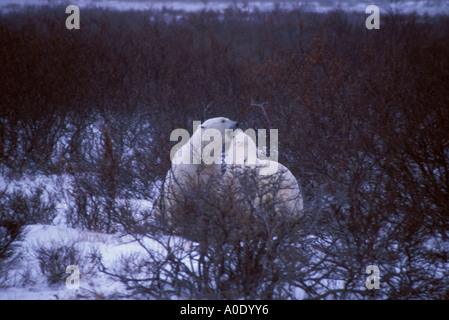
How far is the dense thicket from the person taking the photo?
2.49 m

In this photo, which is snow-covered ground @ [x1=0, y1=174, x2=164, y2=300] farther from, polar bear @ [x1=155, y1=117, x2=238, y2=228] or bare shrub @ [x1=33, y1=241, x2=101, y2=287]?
polar bear @ [x1=155, y1=117, x2=238, y2=228]

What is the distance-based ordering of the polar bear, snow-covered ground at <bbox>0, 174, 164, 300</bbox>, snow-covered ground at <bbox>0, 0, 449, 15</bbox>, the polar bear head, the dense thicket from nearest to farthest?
1. snow-covered ground at <bbox>0, 174, 164, 300</bbox>
2. the dense thicket
3. the polar bear
4. the polar bear head
5. snow-covered ground at <bbox>0, 0, 449, 15</bbox>

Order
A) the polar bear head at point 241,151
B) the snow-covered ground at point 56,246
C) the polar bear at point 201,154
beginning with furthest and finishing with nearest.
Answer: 1. the polar bear head at point 241,151
2. the polar bear at point 201,154
3. the snow-covered ground at point 56,246

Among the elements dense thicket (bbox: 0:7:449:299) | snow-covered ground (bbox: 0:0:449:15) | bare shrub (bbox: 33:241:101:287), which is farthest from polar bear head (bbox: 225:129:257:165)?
snow-covered ground (bbox: 0:0:449:15)

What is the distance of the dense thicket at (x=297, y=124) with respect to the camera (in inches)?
97.9

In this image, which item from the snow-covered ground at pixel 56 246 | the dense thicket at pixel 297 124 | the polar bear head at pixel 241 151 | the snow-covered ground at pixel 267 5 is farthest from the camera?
the snow-covered ground at pixel 267 5

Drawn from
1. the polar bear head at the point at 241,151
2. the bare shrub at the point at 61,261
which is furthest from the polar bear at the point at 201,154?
the bare shrub at the point at 61,261

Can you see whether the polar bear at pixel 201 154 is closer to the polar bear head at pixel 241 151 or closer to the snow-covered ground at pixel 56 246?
the polar bear head at pixel 241 151

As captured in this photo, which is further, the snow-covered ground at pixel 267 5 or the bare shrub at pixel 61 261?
the snow-covered ground at pixel 267 5

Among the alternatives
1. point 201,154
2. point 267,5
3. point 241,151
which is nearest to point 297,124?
point 241,151

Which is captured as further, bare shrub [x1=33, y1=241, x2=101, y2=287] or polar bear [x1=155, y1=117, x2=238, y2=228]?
polar bear [x1=155, y1=117, x2=238, y2=228]

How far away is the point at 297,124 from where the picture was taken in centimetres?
459

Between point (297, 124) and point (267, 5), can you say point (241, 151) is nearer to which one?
point (297, 124)

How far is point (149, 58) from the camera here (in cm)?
722
